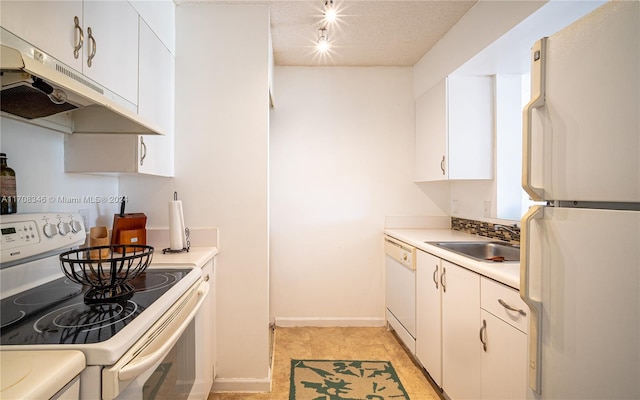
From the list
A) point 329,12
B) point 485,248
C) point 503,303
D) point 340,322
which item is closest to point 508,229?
point 485,248

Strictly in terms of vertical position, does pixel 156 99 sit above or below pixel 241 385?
above

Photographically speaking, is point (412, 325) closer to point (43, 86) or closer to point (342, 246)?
point (342, 246)

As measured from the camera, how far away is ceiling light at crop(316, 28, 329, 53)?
91.2 inches

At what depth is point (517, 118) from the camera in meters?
2.31

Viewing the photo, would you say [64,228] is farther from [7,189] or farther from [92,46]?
[92,46]

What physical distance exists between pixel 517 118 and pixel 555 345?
1866 millimetres

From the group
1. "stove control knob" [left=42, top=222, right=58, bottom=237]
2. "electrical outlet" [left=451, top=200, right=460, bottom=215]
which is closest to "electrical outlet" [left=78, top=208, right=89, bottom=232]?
"stove control knob" [left=42, top=222, right=58, bottom=237]

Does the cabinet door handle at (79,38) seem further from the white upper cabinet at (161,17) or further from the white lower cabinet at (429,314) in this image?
the white lower cabinet at (429,314)

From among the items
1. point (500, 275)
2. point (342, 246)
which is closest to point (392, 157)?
point (342, 246)

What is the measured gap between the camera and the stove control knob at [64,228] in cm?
135

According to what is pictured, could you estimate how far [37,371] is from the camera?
63 cm

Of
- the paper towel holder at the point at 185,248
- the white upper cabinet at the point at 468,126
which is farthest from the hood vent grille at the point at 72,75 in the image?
the white upper cabinet at the point at 468,126

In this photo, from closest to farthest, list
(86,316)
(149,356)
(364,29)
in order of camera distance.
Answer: (149,356), (86,316), (364,29)

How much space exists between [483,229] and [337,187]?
1296mm
